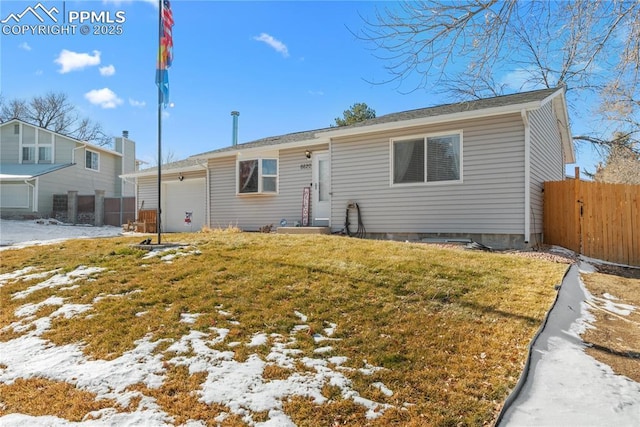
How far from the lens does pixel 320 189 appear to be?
11.4m

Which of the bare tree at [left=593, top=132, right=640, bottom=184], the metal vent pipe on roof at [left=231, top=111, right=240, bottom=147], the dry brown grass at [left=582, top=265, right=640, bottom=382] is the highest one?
the metal vent pipe on roof at [left=231, top=111, right=240, bottom=147]

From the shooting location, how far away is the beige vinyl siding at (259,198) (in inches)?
465

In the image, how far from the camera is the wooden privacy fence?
319 inches

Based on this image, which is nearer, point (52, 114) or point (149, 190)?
point (149, 190)

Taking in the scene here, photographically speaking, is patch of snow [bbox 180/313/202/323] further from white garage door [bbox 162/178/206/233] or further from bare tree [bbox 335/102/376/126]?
bare tree [bbox 335/102/376/126]

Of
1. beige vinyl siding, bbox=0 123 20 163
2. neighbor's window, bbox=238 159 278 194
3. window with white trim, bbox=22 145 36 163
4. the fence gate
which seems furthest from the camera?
window with white trim, bbox=22 145 36 163

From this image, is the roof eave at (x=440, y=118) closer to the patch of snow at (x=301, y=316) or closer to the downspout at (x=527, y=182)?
the downspout at (x=527, y=182)

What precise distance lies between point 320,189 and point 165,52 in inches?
223

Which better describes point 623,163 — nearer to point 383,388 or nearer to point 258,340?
point 383,388

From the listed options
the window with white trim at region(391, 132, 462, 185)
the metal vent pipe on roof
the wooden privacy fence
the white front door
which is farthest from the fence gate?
the wooden privacy fence

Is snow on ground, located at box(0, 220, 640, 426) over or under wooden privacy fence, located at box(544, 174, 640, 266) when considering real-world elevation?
under

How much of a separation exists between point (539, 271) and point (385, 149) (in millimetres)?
5175

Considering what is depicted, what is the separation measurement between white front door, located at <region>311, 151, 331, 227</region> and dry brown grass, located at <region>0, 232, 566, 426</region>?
4617 millimetres

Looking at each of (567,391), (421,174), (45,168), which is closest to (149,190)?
(45,168)
